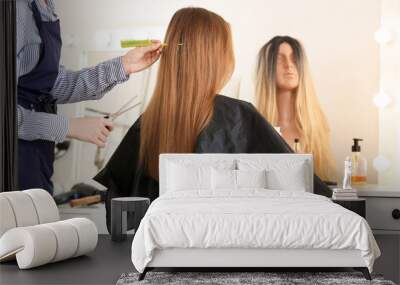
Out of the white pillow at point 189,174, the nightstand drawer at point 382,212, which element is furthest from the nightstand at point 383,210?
the white pillow at point 189,174

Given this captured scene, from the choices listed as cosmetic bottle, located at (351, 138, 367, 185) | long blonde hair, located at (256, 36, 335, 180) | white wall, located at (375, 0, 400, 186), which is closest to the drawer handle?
white wall, located at (375, 0, 400, 186)

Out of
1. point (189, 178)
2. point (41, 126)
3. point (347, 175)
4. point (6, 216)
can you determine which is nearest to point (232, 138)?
point (189, 178)

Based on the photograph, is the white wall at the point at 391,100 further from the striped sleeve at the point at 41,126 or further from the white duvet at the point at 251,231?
the striped sleeve at the point at 41,126

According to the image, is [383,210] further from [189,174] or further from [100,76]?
[100,76]

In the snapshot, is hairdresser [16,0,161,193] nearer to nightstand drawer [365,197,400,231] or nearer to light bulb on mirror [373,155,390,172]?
light bulb on mirror [373,155,390,172]

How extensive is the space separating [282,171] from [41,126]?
2423mm

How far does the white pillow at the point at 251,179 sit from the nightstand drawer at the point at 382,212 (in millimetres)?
1205

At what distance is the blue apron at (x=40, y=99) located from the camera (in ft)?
21.0

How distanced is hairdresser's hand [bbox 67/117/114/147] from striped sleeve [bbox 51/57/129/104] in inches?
9.1

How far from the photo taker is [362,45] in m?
6.63

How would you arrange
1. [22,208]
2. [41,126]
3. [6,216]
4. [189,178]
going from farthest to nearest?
1. [41,126]
2. [189,178]
3. [22,208]
4. [6,216]

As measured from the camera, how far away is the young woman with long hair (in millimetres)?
6637

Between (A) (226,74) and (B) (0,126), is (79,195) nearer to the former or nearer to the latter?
(B) (0,126)

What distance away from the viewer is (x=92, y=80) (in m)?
6.84
